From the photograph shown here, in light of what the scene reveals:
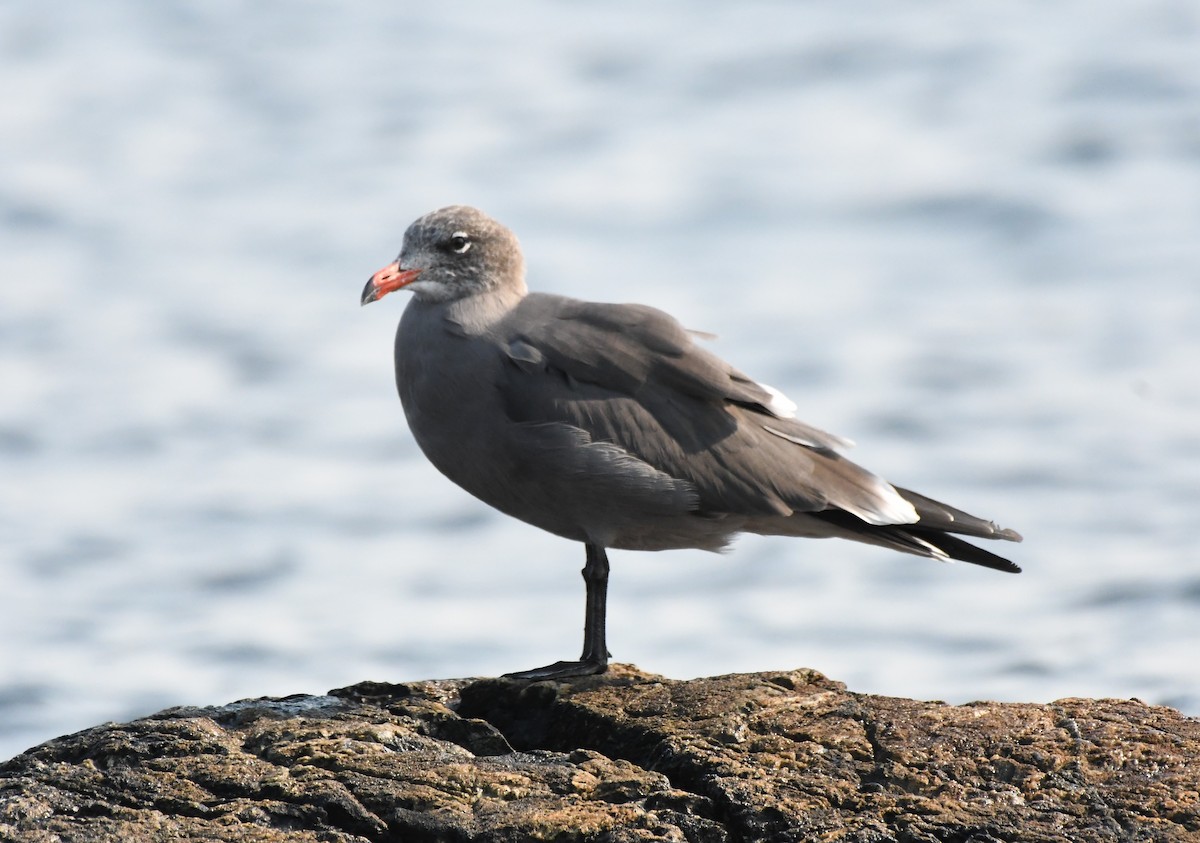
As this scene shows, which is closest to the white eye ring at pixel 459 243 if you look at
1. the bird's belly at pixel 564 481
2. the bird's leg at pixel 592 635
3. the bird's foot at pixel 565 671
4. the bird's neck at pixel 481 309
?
the bird's neck at pixel 481 309

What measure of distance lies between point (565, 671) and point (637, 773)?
1308mm

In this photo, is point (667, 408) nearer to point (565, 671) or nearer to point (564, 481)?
point (564, 481)

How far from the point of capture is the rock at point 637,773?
197 inches

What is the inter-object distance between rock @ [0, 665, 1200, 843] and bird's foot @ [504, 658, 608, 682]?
0.37m

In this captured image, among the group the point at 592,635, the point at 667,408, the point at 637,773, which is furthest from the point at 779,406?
the point at 637,773

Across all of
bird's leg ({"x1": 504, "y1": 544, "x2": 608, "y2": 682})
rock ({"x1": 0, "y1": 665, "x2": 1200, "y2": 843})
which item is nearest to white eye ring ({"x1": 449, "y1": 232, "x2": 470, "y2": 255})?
bird's leg ({"x1": 504, "y1": 544, "x2": 608, "y2": 682})

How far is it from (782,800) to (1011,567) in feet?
7.69

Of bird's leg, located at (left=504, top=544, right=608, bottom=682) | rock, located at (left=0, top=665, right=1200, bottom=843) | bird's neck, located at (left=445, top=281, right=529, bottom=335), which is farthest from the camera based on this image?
bird's neck, located at (left=445, top=281, right=529, bottom=335)

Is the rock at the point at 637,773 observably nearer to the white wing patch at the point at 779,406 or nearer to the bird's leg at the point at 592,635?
the bird's leg at the point at 592,635

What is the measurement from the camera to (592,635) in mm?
6875

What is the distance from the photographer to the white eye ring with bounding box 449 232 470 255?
737 centimetres

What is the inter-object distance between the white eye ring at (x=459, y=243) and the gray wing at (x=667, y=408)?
42 cm

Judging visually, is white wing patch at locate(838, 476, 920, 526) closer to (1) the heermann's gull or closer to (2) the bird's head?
(1) the heermann's gull

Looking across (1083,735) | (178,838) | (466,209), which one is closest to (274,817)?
(178,838)
